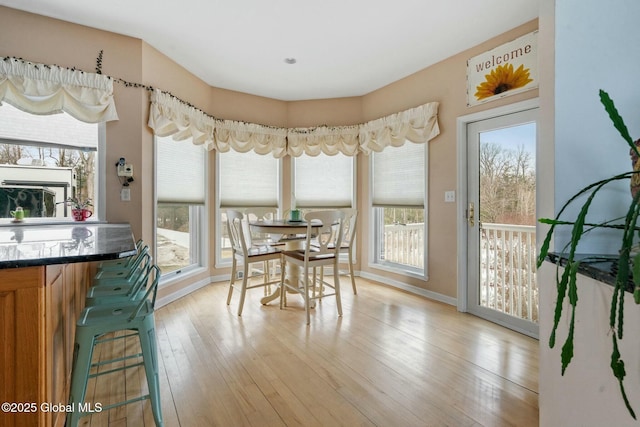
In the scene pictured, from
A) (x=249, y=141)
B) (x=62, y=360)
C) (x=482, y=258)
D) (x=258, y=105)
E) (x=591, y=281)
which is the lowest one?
(x=62, y=360)

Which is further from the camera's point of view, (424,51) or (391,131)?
(391,131)

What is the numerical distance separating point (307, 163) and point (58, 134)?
2.82 m

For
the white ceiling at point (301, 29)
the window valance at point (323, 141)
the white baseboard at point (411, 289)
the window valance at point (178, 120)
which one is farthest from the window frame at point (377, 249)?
the window valance at point (178, 120)

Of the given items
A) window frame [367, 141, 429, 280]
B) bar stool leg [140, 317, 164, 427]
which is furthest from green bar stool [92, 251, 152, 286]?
window frame [367, 141, 429, 280]

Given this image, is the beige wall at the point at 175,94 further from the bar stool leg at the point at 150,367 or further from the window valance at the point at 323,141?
the bar stool leg at the point at 150,367

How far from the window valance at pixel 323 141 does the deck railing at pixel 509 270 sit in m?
2.08

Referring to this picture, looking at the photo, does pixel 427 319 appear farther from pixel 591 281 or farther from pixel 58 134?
pixel 58 134

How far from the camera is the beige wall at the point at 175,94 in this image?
2672 mm

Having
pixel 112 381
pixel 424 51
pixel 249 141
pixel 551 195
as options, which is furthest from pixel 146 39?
pixel 551 195

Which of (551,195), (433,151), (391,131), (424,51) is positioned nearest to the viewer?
(551,195)

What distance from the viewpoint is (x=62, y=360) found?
1.59 metres

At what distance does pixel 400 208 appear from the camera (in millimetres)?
4117

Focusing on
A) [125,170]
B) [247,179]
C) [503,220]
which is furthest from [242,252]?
→ [503,220]

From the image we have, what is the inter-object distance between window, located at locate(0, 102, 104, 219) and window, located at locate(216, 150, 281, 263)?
1.52 m
